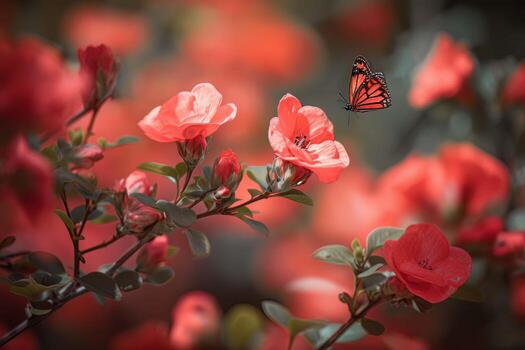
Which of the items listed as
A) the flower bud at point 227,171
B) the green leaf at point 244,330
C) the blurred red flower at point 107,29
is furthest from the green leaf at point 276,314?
the blurred red flower at point 107,29

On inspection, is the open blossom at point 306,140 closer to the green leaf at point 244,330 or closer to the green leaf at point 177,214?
the green leaf at point 177,214

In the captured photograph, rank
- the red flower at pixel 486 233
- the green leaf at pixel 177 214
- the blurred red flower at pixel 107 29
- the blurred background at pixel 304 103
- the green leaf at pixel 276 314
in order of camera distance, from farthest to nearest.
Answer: the blurred red flower at pixel 107 29, the blurred background at pixel 304 103, the red flower at pixel 486 233, the green leaf at pixel 276 314, the green leaf at pixel 177 214

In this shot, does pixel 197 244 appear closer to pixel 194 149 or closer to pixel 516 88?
pixel 194 149

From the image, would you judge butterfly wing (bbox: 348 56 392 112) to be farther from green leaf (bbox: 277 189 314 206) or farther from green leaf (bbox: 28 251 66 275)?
green leaf (bbox: 28 251 66 275)

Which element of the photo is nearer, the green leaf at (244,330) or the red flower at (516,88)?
the green leaf at (244,330)

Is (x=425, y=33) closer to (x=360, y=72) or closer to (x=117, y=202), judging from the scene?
(x=360, y=72)

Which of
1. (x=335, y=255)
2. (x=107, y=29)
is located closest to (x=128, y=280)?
(x=335, y=255)

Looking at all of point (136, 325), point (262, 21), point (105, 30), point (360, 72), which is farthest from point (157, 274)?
point (262, 21)
